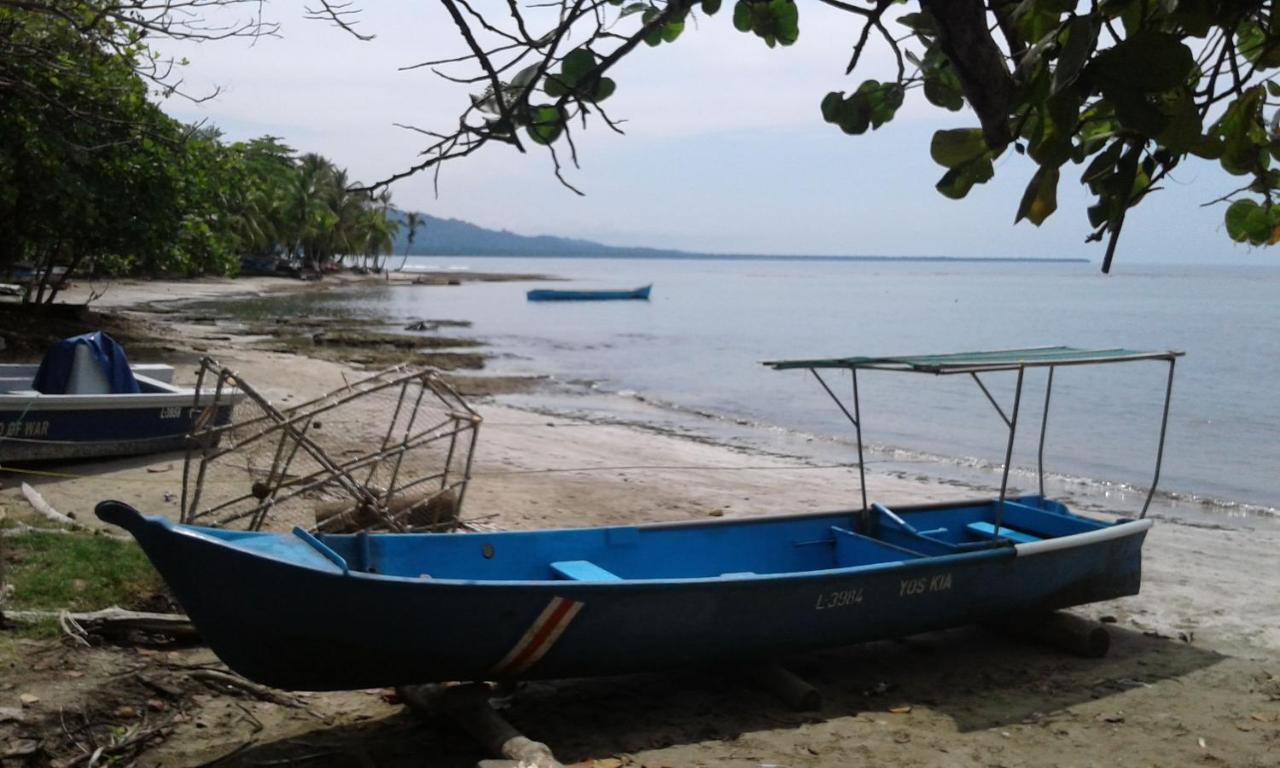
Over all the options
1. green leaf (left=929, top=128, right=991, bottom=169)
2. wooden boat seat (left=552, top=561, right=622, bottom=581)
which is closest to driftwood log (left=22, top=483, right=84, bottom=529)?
wooden boat seat (left=552, top=561, right=622, bottom=581)

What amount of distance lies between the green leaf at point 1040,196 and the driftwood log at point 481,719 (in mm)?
3434

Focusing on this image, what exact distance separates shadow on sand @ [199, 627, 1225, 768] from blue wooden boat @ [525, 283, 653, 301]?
6369 centimetres

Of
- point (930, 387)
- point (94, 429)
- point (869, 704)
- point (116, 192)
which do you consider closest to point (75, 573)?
point (869, 704)

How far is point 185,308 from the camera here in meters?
41.2

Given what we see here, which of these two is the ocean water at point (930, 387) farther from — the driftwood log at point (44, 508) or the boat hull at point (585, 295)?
the driftwood log at point (44, 508)

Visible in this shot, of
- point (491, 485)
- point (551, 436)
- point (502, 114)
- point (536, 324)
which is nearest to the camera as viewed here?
point (502, 114)

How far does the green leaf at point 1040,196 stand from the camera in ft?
7.70

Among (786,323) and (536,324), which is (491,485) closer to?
(536,324)

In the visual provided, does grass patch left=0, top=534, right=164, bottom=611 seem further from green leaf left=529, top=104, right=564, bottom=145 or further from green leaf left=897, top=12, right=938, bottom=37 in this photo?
green leaf left=897, top=12, right=938, bottom=37

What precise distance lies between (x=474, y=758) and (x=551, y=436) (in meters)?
12.2

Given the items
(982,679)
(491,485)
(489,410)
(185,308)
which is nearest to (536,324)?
(185,308)

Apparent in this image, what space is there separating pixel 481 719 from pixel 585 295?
2674 inches

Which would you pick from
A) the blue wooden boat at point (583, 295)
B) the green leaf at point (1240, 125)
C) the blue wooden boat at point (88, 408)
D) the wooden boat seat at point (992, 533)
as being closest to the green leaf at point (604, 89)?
the green leaf at point (1240, 125)

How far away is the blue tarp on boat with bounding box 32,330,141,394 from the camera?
1145 centimetres
